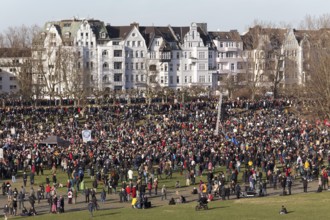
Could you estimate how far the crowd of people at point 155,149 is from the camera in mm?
57156

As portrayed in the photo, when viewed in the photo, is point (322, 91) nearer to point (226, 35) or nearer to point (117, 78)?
point (117, 78)

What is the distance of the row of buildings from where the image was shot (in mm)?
138500

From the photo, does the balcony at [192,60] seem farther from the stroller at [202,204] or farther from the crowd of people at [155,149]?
the stroller at [202,204]

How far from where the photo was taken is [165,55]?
501ft

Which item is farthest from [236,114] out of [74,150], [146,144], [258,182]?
[258,182]

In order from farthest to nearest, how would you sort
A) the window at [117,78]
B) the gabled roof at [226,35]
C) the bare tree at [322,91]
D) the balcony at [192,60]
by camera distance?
the gabled roof at [226,35] → the balcony at [192,60] → the window at [117,78] → the bare tree at [322,91]

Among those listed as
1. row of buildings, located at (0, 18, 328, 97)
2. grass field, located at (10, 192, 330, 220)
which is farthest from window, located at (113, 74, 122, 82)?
grass field, located at (10, 192, 330, 220)

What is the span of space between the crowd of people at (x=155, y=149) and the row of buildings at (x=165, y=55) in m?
34.5

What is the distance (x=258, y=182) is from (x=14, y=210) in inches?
622

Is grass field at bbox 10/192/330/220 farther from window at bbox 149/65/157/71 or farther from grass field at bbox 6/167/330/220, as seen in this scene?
window at bbox 149/65/157/71

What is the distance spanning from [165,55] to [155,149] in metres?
83.2

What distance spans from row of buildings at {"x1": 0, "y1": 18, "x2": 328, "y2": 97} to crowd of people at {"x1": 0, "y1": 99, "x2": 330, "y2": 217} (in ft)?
113

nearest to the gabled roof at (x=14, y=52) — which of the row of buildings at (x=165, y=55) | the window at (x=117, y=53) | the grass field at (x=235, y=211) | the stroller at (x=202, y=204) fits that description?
the row of buildings at (x=165, y=55)

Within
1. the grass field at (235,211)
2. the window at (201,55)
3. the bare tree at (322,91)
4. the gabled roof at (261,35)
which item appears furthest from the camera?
the window at (201,55)
